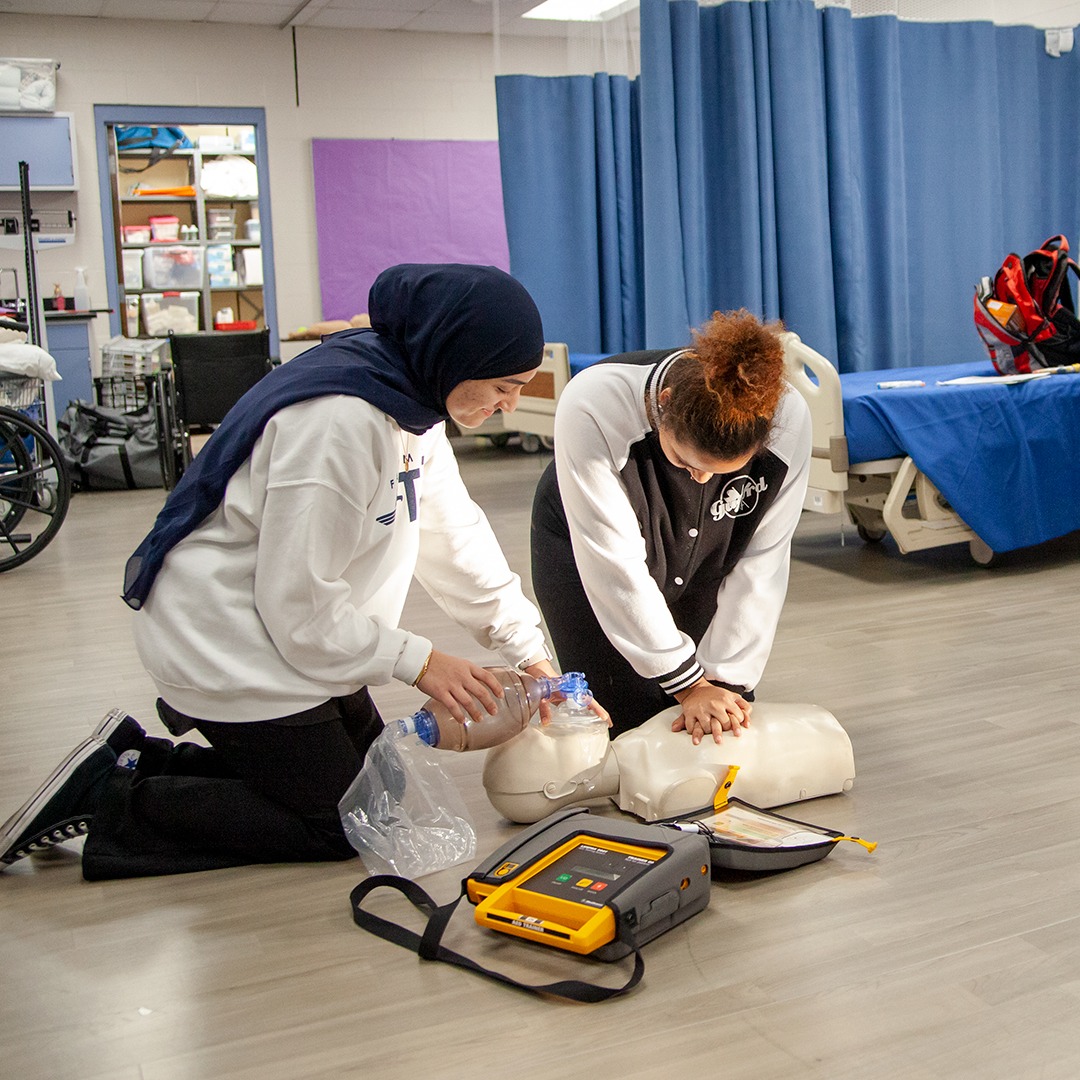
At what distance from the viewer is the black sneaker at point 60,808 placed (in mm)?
1754

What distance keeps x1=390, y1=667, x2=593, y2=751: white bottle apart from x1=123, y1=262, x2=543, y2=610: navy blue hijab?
401 mm

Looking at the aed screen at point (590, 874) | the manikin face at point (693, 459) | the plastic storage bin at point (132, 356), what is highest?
the plastic storage bin at point (132, 356)

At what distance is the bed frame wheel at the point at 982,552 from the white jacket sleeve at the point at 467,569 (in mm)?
2108

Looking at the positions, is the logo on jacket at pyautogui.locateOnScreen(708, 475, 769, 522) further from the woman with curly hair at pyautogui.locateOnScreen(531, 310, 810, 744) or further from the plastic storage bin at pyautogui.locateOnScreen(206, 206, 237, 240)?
the plastic storage bin at pyautogui.locateOnScreen(206, 206, 237, 240)

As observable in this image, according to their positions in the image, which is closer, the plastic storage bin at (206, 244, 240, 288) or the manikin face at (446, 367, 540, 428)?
the manikin face at (446, 367, 540, 428)

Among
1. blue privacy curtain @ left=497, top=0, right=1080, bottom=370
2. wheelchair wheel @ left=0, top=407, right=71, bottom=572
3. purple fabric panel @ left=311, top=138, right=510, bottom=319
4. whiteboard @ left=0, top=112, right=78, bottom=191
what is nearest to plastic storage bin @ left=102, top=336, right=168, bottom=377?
whiteboard @ left=0, top=112, right=78, bottom=191

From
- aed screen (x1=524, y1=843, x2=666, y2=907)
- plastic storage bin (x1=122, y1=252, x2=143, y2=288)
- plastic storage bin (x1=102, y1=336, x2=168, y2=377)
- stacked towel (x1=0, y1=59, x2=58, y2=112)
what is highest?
stacked towel (x1=0, y1=59, x2=58, y2=112)

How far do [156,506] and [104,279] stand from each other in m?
2.59

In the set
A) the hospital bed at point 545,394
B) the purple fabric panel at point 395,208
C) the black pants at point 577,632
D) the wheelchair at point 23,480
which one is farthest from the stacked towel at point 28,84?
the black pants at point 577,632

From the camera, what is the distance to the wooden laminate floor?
129 centimetres

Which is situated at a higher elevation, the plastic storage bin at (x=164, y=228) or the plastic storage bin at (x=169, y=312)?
the plastic storage bin at (x=164, y=228)

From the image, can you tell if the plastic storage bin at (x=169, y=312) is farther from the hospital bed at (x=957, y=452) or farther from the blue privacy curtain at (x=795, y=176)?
the hospital bed at (x=957, y=452)

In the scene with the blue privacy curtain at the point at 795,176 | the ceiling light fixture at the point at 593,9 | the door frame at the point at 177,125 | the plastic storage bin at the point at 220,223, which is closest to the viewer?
the blue privacy curtain at the point at 795,176

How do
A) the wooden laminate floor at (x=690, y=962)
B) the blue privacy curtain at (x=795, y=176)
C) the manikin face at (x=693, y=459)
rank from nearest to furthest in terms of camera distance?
the wooden laminate floor at (x=690, y=962), the manikin face at (x=693, y=459), the blue privacy curtain at (x=795, y=176)
